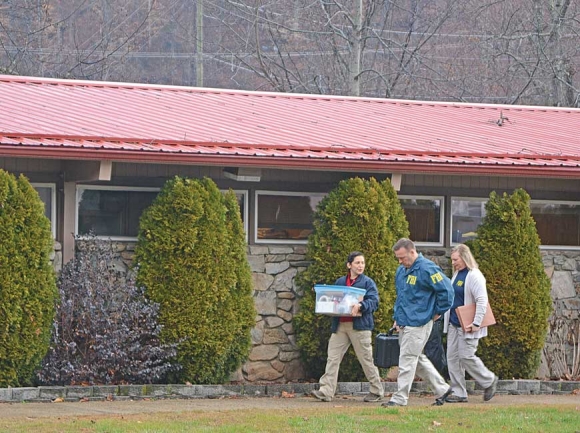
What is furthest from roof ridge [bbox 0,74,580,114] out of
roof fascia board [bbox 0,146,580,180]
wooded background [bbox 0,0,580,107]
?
wooded background [bbox 0,0,580,107]

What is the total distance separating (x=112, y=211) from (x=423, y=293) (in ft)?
12.3

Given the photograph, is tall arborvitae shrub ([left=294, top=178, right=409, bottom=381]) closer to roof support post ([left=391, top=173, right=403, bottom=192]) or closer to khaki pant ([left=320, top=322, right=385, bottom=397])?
roof support post ([left=391, top=173, right=403, bottom=192])

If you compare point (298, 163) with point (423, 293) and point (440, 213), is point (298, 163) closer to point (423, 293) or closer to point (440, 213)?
point (440, 213)

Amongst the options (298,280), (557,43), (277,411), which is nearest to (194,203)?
(298,280)

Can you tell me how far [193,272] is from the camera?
38.2 feet

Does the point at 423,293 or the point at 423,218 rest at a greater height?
the point at 423,218

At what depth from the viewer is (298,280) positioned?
12.4 meters

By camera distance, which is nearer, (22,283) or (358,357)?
(22,283)

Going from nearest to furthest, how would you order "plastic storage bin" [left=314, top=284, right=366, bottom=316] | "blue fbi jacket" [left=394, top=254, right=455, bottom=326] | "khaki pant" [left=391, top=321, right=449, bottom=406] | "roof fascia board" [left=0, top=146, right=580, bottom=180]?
1. "blue fbi jacket" [left=394, top=254, right=455, bottom=326]
2. "khaki pant" [left=391, top=321, right=449, bottom=406]
3. "plastic storage bin" [left=314, top=284, right=366, bottom=316]
4. "roof fascia board" [left=0, top=146, right=580, bottom=180]

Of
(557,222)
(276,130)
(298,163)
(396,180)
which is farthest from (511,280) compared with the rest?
(276,130)

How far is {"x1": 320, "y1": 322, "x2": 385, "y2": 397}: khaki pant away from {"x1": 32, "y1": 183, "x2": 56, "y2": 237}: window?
10.8 feet

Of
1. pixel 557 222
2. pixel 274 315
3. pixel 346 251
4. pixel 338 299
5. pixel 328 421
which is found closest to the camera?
pixel 328 421

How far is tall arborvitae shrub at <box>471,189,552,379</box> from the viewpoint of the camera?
12.6m

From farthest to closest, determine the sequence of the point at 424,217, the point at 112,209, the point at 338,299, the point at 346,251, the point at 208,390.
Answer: the point at 424,217 < the point at 346,251 < the point at 112,209 < the point at 208,390 < the point at 338,299
